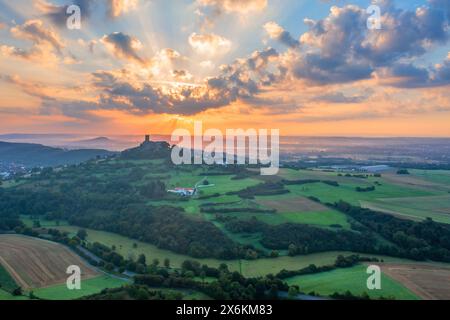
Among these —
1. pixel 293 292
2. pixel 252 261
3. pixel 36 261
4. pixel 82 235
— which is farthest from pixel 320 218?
pixel 36 261

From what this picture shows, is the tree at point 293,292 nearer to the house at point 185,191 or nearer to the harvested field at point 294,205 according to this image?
the harvested field at point 294,205

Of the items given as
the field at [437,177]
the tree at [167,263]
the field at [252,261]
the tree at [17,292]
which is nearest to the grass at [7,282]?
the tree at [17,292]

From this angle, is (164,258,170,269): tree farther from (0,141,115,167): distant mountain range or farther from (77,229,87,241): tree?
(0,141,115,167): distant mountain range

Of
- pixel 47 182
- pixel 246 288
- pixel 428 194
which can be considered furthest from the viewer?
pixel 47 182

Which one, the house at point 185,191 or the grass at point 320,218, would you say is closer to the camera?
the grass at point 320,218

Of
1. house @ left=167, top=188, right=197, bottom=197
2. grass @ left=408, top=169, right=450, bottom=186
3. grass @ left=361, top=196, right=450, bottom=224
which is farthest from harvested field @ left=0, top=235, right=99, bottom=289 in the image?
grass @ left=408, top=169, right=450, bottom=186

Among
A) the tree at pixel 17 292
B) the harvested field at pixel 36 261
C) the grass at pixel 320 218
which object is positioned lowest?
the harvested field at pixel 36 261
